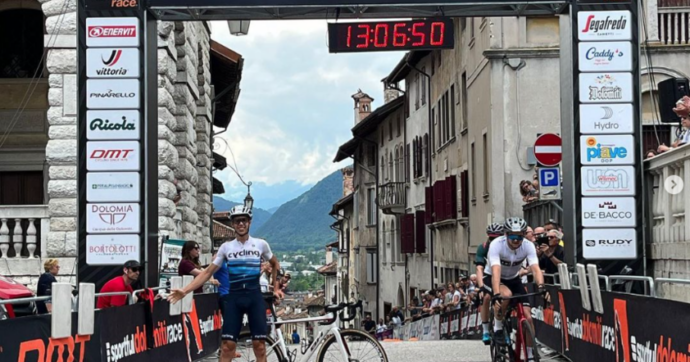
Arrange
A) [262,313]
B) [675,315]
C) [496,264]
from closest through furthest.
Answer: [675,315] → [262,313] → [496,264]

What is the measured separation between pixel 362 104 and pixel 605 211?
238 feet

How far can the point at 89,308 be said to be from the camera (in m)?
12.1

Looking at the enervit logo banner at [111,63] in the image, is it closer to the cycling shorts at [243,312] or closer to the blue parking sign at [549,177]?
the cycling shorts at [243,312]

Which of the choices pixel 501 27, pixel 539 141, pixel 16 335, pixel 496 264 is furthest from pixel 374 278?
pixel 16 335

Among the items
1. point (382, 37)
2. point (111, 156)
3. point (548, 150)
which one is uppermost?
point (382, 37)

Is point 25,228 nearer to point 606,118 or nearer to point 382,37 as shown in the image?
point 382,37

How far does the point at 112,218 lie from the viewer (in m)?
18.3

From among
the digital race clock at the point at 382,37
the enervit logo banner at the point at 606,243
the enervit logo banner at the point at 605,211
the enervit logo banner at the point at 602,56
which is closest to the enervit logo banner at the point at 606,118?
the enervit logo banner at the point at 602,56

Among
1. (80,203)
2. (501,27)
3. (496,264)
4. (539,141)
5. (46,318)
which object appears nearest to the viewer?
(46,318)

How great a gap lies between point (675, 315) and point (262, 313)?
4768 millimetres

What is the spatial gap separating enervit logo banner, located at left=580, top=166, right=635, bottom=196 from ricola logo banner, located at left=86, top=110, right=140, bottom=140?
250 inches

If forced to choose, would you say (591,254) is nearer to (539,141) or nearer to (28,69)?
(539,141)

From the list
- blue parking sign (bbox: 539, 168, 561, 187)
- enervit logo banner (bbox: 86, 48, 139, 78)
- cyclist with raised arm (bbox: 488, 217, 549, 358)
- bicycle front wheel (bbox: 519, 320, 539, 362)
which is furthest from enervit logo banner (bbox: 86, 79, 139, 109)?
bicycle front wheel (bbox: 519, 320, 539, 362)

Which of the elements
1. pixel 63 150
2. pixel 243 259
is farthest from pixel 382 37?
pixel 63 150
